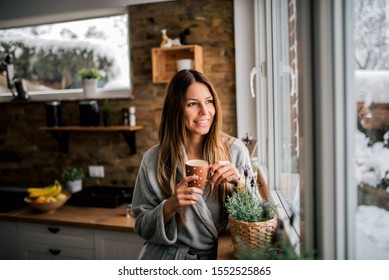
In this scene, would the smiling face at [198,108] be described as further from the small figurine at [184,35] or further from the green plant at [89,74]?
the green plant at [89,74]

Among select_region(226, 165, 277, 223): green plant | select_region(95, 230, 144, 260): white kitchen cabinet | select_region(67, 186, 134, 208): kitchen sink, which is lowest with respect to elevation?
select_region(95, 230, 144, 260): white kitchen cabinet

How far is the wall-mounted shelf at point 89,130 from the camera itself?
239 cm

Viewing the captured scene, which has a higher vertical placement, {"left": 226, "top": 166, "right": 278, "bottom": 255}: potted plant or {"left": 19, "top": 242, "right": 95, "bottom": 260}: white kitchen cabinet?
{"left": 226, "top": 166, "right": 278, "bottom": 255}: potted plant

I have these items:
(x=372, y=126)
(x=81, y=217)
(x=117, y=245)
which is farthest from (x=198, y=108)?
(x=81, y=217)

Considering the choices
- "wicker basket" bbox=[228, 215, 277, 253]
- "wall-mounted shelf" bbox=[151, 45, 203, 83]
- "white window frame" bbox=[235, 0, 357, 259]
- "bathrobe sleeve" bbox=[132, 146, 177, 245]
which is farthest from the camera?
"wall-mounted shelf" bbox=[151, 45, 203, 83]

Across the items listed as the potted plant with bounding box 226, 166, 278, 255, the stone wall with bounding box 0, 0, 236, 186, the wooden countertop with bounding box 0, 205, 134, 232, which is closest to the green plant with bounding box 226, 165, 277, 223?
the potted plant with bounding box 226, 166, 278, 255

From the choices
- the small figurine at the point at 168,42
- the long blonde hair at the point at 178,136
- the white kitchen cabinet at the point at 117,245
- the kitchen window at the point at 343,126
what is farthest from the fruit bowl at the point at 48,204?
the kitchen window at the point at 343,126

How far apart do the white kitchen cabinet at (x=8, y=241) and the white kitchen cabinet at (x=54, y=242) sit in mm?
43

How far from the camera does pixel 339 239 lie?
66cm

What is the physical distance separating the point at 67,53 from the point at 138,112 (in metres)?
0.76

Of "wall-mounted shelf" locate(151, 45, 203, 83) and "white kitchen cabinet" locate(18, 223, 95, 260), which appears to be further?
"wall-mounted shelf" locate(151, 45, 203, 83)

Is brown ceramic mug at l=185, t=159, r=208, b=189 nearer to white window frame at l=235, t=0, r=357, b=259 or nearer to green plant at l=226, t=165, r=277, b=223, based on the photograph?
green plant at l=226, t=165, r=277, b=223

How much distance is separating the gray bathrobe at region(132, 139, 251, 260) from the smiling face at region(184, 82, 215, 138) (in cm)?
17

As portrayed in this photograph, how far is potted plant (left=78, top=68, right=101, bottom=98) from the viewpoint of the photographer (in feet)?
8.20
